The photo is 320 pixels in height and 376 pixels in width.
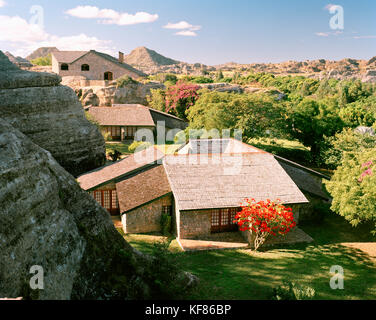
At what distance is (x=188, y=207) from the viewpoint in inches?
781

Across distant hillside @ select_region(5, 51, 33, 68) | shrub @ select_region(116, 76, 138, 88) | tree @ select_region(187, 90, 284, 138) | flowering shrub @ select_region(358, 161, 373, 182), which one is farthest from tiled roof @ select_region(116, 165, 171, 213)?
distant hillside @ select_region(5, 51, 33, 68)

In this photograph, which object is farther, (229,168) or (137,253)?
(229,168)

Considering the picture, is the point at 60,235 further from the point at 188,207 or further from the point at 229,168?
the point at 229,168

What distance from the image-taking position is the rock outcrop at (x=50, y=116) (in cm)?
2434

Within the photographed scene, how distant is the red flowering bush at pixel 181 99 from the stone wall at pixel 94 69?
13324mm

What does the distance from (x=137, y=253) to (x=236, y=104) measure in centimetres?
3236

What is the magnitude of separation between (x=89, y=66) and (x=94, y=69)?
1.15 m

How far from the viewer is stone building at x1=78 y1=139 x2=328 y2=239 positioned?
2070 cm

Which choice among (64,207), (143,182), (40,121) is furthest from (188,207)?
(40,121)

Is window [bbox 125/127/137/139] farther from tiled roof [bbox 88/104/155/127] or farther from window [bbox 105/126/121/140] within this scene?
window [bbox 105/126/121/140]

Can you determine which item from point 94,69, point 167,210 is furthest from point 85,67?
point 167,210

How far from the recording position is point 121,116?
50406 mm

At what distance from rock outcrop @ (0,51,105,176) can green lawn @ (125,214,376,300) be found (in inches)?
417

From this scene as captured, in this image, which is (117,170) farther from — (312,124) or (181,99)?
(181,99)
